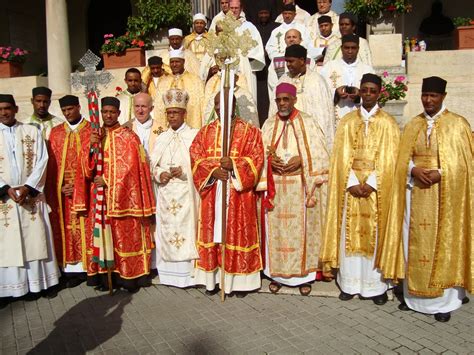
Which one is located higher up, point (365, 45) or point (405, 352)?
point (365, 45)

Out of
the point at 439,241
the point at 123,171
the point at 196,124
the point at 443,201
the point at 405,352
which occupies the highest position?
the point at 196,124

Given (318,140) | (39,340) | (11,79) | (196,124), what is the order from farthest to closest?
1. (11,79)
2. (196,124)
3. (318,140)
4. (39,340)

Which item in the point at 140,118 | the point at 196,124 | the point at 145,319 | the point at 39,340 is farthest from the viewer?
the point at 196,124

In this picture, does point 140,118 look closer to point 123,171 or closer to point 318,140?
point 123,171

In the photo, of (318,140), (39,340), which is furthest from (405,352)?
(39,340)

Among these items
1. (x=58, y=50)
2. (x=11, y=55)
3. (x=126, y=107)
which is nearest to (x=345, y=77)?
(x=126, y=107)

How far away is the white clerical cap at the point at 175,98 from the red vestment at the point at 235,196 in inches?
20.3

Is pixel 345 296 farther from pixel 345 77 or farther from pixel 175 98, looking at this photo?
pixel 345 77

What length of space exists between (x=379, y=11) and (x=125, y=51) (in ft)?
19.8

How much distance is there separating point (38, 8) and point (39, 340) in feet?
50.8

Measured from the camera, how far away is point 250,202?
18.7 ft

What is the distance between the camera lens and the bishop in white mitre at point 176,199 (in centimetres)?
Answer: 597

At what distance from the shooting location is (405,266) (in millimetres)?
5266

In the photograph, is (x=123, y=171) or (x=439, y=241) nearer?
(x=439, y=241)
